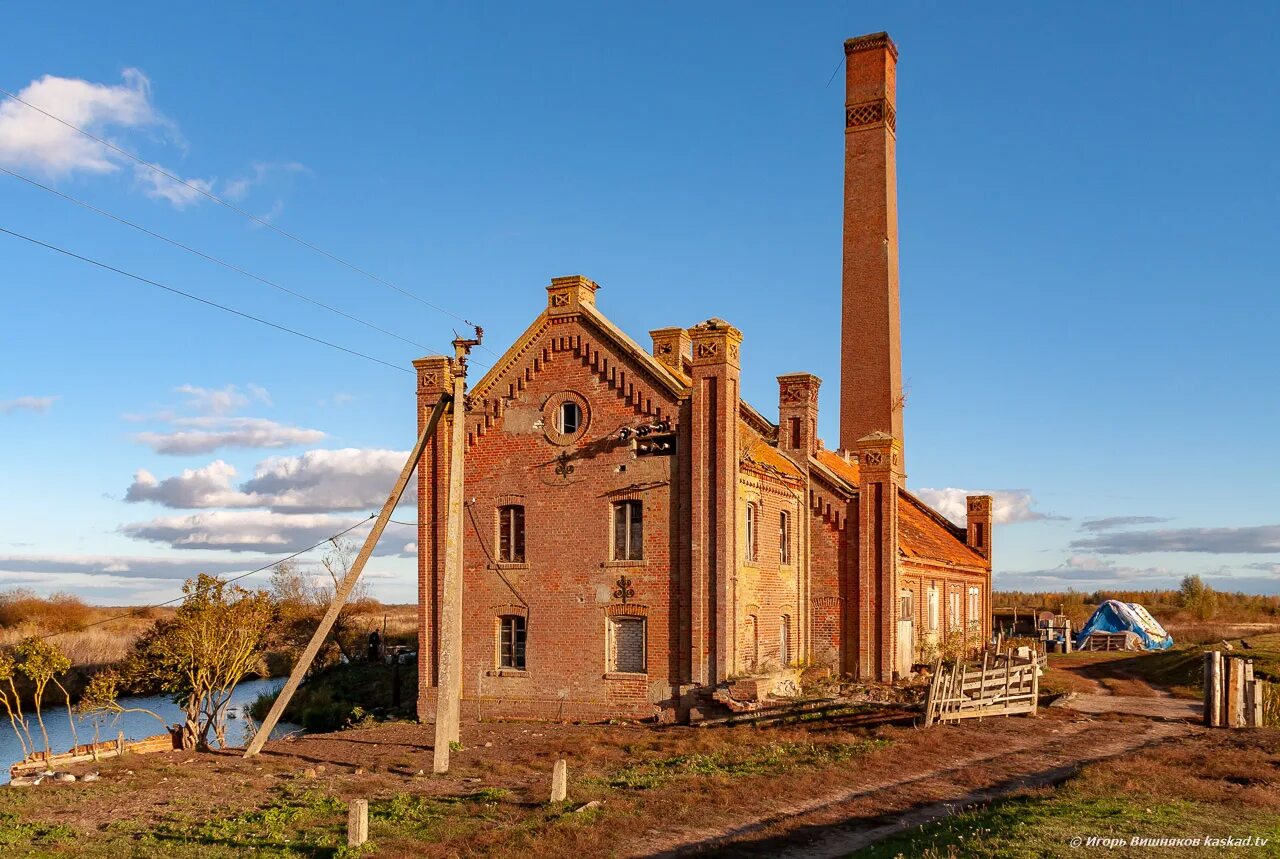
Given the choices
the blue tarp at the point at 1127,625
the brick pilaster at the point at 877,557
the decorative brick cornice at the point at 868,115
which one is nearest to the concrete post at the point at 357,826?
the brick pilaster at the point at 877,557

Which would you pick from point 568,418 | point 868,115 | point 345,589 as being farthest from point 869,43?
point 345,589

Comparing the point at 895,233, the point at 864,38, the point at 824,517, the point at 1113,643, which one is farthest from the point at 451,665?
the point at 1113,643

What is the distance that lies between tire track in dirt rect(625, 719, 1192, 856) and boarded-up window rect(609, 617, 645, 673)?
341 inches

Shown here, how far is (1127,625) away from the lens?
167 ft

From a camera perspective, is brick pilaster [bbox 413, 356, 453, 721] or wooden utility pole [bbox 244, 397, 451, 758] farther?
brick pilaster [bbox 413, 356, 453, 721]

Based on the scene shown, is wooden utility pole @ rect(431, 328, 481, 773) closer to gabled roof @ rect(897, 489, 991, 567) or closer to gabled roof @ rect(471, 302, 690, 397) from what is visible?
gabled roof @ rect(471, 302, 690, 397)

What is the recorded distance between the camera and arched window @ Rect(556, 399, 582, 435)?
2769 cm

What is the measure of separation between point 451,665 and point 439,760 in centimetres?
183

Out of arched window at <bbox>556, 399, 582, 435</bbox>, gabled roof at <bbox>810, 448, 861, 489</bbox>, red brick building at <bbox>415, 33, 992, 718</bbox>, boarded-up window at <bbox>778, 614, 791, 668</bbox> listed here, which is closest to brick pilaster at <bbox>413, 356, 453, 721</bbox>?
red brick building at <bbox>415, 33, 992, 718</bbox>

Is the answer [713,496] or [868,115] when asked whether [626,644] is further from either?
[868,115]

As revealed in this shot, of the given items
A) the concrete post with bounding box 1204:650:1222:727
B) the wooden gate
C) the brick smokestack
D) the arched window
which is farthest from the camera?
the brick smokestack

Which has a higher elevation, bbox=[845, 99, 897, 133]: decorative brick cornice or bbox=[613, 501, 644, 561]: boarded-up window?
bbox=[845, 99, 897, 133]: decorative brick cornice

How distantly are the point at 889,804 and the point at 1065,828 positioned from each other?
11.8 feet

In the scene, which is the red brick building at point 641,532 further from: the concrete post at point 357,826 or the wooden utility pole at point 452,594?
the concrete post at point 357,826
